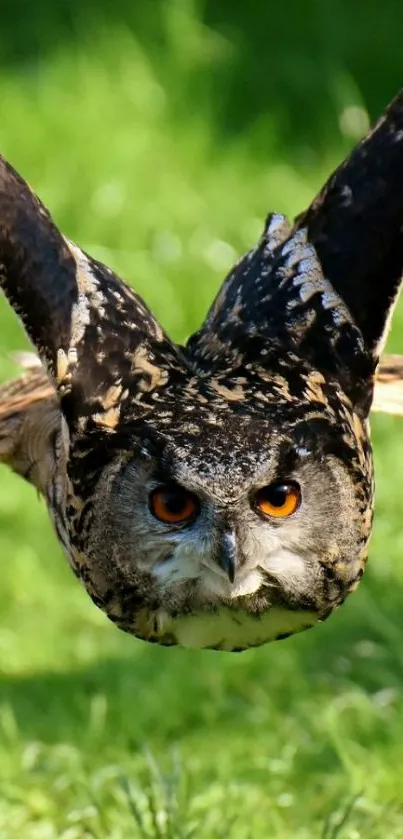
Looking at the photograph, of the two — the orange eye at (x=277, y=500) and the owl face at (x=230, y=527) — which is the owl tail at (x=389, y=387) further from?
the orange eye at (x=277, y=500)

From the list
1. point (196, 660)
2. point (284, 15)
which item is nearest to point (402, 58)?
point (284, 15)

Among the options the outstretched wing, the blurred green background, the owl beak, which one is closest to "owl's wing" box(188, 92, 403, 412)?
the outstretched wing

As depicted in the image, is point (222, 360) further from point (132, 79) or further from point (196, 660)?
point (132, 79)

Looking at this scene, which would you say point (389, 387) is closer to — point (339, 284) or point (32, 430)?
point (339, 284)

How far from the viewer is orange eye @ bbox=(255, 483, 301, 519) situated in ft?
11.2

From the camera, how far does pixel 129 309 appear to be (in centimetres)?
397

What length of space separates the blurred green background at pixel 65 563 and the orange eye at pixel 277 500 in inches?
49.2

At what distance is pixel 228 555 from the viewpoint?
130 inches

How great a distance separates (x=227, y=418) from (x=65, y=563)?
3.47 metres

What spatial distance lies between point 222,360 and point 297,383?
0.81 feet

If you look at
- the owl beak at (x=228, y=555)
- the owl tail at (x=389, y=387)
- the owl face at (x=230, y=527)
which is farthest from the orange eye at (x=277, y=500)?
the owl tail at (x=389, y=387)

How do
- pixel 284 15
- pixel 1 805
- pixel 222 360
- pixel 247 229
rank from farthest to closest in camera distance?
pixel 284 15 → pixel 247 229 → pixel 1 805 → pixel 222 360

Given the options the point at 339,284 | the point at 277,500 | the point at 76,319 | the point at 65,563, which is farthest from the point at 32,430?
the point at 65,563

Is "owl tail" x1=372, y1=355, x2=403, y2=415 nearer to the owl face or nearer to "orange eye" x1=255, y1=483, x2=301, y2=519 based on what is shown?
the owl face
